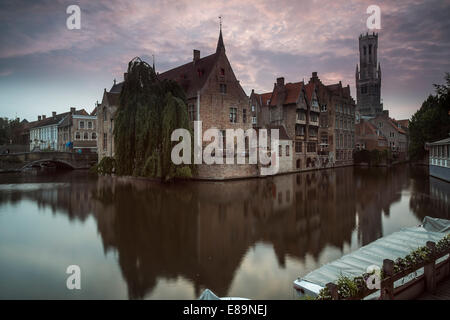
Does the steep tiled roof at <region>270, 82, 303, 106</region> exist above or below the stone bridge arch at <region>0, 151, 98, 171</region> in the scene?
above

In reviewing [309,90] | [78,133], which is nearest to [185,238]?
[309,90]

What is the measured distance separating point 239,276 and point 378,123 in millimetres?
71705

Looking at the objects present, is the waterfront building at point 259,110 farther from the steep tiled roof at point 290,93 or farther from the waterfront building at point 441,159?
the waterfront building at point 441,159

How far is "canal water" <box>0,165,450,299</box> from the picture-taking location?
308 inches

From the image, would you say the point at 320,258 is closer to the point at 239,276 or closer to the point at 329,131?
the point at 239,276

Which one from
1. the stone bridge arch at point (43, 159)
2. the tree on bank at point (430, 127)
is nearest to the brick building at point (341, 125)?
the tree on bank at point (430, 127)

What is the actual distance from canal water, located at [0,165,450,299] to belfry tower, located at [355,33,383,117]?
9175cm

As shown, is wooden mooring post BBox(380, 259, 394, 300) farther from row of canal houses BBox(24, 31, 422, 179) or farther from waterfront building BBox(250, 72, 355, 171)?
waterfront building BBox(250, 72, 355, 171)

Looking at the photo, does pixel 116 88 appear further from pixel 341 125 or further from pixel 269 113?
pixel 341 125

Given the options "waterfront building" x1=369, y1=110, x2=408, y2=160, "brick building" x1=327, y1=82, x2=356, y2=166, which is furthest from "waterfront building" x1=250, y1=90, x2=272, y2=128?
"waterfront building" x1=369, y1=110, x2=408, y2=160

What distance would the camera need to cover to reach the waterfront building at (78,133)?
6006 centimetres

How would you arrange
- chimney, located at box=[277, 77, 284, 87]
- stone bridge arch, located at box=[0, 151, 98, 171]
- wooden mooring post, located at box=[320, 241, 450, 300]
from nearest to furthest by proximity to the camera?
wooden mooring post, located at box=[320, 241, 450, 300], stone bridge arch, located at box=[0, 151, 98, 171], chimney, located at box=[277, 77, 284, 87]

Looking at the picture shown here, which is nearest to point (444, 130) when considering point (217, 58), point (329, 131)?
point (329, 131)

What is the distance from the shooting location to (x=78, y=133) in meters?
60.6
